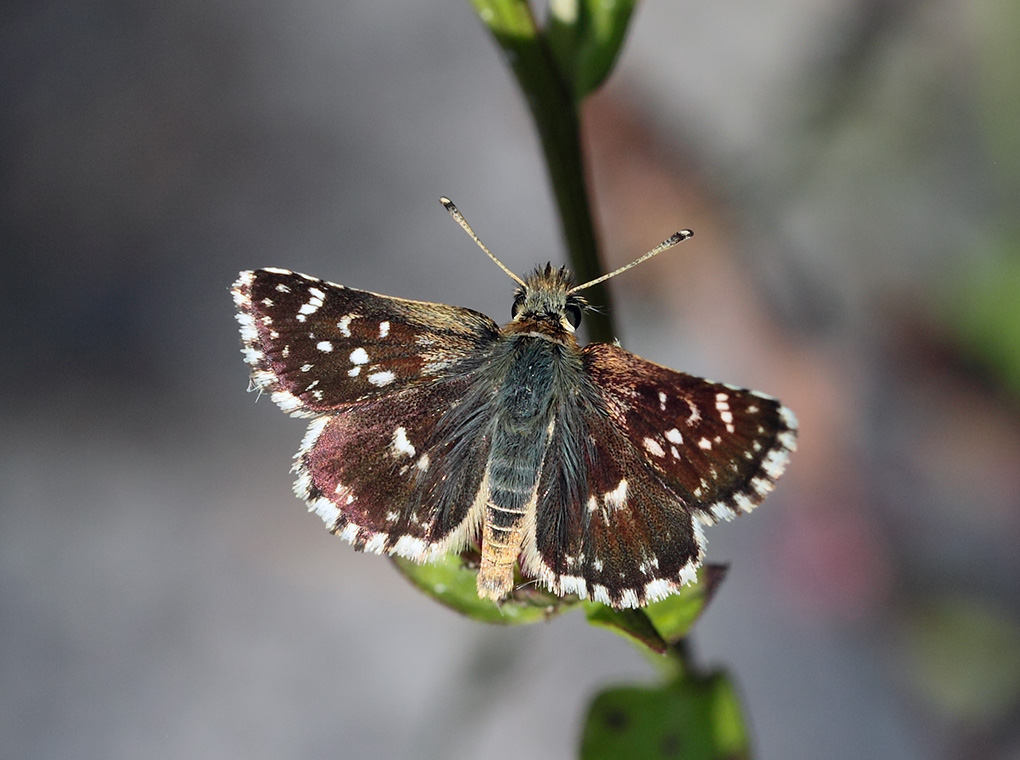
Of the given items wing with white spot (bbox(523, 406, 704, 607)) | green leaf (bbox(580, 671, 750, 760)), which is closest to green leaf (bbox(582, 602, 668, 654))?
wing with white spot (bbox(523, 406, 704, 607))

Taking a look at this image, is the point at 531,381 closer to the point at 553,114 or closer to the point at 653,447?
the point at 653,447

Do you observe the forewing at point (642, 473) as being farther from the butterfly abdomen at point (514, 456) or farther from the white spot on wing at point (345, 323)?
the white spot on wing at point (345, 323)

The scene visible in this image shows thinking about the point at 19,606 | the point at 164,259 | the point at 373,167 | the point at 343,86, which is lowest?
the point at 19,606

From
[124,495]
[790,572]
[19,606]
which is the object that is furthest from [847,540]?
[19,606]

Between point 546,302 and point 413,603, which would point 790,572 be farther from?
point 546,302

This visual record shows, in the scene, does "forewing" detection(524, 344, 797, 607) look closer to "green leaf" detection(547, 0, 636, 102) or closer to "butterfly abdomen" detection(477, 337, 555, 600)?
"butterfly abdomen" detection(477, 337, 555, 600)
